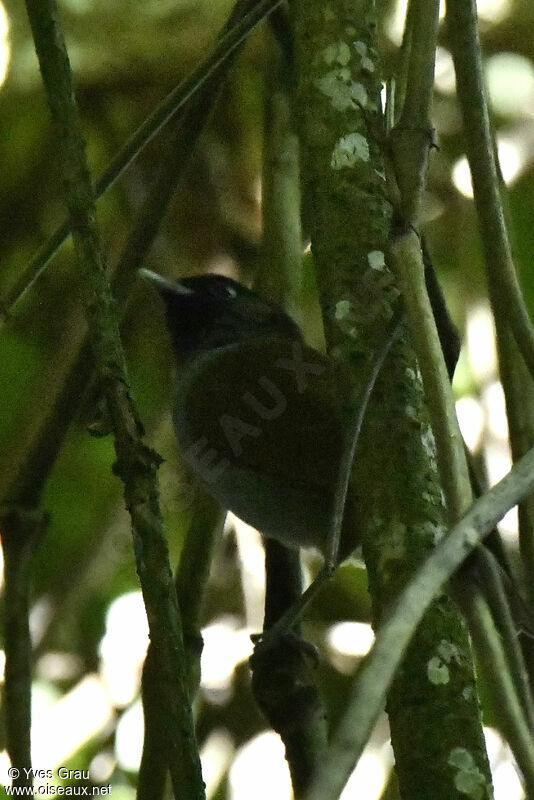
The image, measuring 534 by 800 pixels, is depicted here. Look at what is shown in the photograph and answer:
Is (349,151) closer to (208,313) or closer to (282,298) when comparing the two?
(282,298)

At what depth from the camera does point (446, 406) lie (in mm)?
1080

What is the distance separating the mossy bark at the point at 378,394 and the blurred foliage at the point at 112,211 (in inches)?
46.0

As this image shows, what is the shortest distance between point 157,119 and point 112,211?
1.24 metres

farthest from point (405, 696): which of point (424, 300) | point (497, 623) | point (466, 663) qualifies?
point (424, 300)

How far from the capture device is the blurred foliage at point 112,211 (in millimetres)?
2852

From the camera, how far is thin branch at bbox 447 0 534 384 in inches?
51.2

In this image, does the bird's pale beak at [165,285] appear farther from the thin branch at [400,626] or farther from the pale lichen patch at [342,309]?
the thin branch at [400,626]

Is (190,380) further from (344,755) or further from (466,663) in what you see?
(344,755)

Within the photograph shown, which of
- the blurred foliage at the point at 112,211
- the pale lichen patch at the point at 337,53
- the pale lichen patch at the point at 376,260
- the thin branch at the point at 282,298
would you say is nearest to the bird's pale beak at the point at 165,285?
the blurred foliage at the point at 112,211

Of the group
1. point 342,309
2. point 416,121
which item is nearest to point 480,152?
point 416,121

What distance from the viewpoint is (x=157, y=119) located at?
70.4 inches

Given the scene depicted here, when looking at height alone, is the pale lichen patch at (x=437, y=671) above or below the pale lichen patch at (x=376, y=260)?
below

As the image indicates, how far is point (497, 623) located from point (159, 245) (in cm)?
228

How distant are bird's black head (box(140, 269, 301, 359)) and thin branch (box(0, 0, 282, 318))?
912 millimetres
